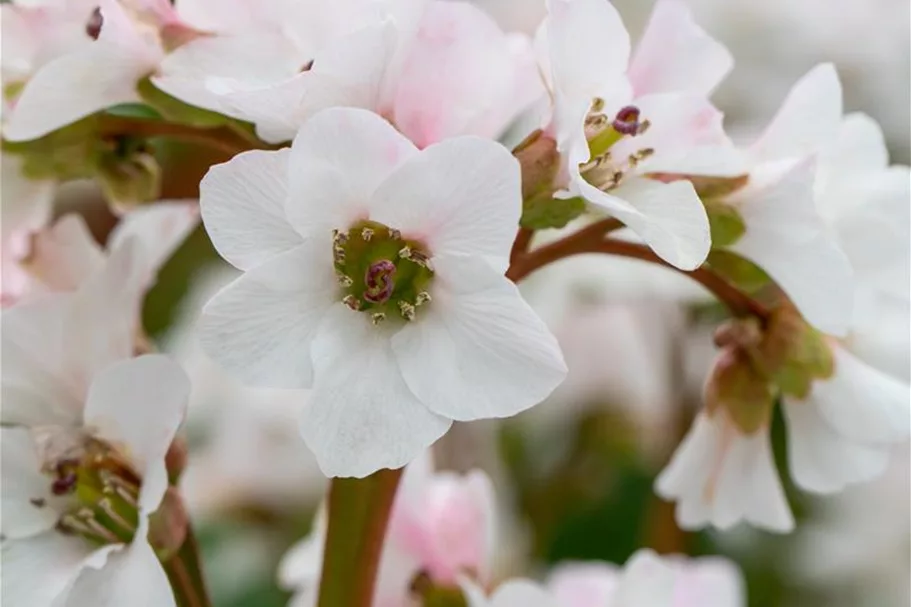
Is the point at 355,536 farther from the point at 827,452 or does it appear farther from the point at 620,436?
the point at 620,436

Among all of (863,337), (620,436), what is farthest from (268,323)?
(620,436)

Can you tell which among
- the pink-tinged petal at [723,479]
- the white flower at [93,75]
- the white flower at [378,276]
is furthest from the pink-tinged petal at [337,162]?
the pink-tinged petal at [723,479]

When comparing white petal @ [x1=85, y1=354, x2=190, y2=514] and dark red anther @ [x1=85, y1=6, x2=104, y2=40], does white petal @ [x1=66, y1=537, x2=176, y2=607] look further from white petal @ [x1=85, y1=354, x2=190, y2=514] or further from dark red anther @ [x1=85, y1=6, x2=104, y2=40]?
dark red anther @ [x1=85, y1=6, x2=104, y2=40]

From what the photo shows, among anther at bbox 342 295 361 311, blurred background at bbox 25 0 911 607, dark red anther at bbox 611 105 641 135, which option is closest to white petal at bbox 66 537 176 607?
anther at bbox 342 295 361 311

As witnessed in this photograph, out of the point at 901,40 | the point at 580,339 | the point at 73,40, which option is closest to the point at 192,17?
the point at 73,40

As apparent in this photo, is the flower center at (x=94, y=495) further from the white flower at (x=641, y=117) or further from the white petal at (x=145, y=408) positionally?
the white flower at (x=641, y=117)

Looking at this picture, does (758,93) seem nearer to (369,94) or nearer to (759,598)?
(759,598)

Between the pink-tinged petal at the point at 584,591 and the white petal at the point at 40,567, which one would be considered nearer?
the white petal at the point at 40,567
